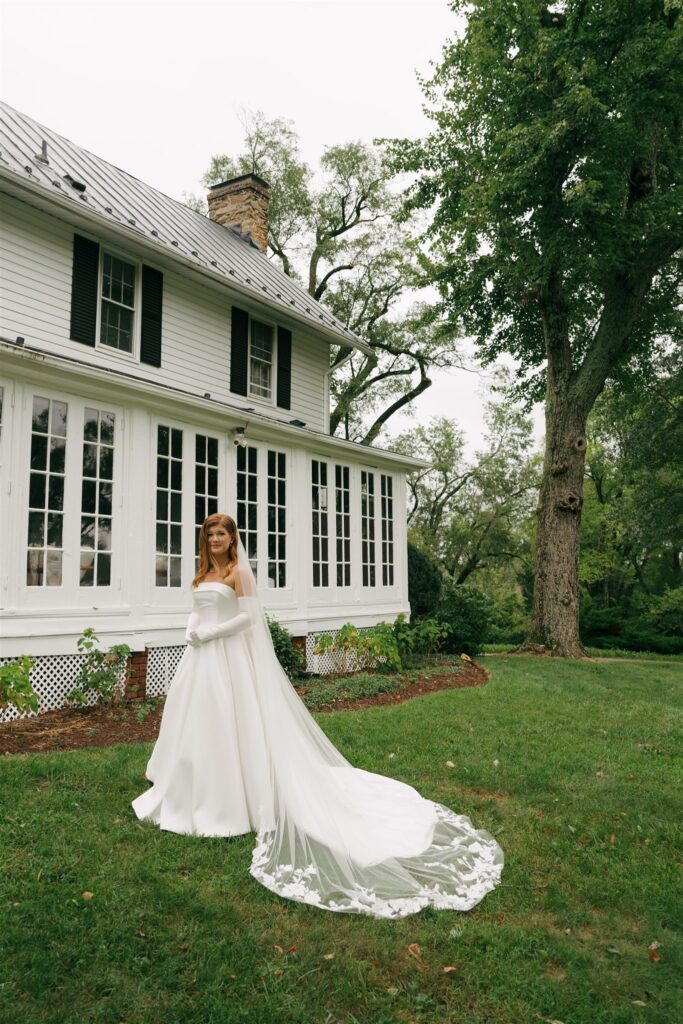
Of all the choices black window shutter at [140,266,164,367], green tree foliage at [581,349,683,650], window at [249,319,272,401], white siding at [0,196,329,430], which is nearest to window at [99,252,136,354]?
black window shutter at [140,266,164,367]

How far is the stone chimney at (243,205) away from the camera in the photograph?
16656mm

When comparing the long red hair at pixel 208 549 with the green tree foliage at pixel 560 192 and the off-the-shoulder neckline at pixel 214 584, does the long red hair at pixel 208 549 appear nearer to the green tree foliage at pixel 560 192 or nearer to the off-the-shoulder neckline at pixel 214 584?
the off-the-shoulder neckline at pixel 214 584

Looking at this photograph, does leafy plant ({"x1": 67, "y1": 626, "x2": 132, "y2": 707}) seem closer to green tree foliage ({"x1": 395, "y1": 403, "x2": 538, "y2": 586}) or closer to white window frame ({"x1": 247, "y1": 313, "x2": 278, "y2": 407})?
white window frame ({"x1": 247, "y1": 313, "x2": 278, "y2": 407})

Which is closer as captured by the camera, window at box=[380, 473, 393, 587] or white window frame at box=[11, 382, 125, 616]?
white window frame at box=[11, 382, 125, 616]

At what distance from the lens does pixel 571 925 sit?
3.43 m

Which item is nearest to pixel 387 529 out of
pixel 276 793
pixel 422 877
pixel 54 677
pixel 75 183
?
pixel 54 677

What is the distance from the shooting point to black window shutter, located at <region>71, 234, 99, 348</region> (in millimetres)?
10070

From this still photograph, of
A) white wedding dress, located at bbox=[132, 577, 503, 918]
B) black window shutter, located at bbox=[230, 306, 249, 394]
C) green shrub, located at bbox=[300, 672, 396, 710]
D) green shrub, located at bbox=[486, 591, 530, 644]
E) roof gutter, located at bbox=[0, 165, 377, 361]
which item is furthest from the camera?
green shrub, located at bbox=[486, 591, 530, 644]

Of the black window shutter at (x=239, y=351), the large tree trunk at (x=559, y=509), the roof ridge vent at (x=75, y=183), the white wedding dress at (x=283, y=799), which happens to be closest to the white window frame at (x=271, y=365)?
the black window shutter at (x=239, y=351)

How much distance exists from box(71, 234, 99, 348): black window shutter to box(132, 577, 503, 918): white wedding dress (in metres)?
6.64

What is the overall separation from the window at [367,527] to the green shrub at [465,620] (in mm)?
2123

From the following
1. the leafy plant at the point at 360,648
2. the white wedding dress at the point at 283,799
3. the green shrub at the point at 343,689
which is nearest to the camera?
the white wedding dress at the point at 283,799

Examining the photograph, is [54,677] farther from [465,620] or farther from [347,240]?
[347,240]

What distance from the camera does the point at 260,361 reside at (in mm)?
13539
